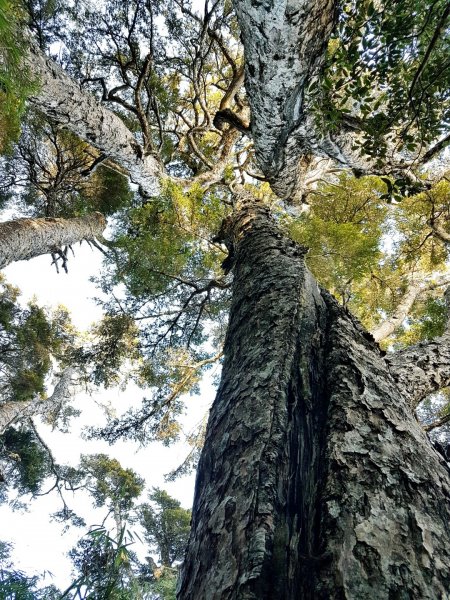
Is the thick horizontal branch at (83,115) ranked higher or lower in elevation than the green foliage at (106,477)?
higher

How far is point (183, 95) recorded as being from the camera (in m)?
9.76

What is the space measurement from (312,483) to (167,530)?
1437 cm

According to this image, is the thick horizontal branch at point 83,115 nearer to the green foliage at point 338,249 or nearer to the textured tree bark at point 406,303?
the green foliage at point 338,249

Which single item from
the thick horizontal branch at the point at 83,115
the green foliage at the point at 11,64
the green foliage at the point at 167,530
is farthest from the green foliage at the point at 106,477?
the green foliage at the point at 11,64

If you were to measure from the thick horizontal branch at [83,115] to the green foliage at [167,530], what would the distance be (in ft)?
38.5

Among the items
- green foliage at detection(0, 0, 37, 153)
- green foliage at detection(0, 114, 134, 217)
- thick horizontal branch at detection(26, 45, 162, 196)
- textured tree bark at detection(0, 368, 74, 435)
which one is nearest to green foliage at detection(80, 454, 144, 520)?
textured tree bark at detection(0, 368, 74, 435)

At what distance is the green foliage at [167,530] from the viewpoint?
516 inches

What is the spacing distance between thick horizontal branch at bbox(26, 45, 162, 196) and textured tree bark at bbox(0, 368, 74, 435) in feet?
19.9

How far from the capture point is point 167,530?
13.2m

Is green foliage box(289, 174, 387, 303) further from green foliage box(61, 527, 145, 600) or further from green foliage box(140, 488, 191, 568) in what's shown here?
green foliage box(140, 488, 191, 568)

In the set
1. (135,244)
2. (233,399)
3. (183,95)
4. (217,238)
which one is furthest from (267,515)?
(183,95)

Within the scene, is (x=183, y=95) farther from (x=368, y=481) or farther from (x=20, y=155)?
(x=368, y=481)

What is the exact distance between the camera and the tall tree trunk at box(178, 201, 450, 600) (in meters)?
0.90

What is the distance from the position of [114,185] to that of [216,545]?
9438 millimetres
